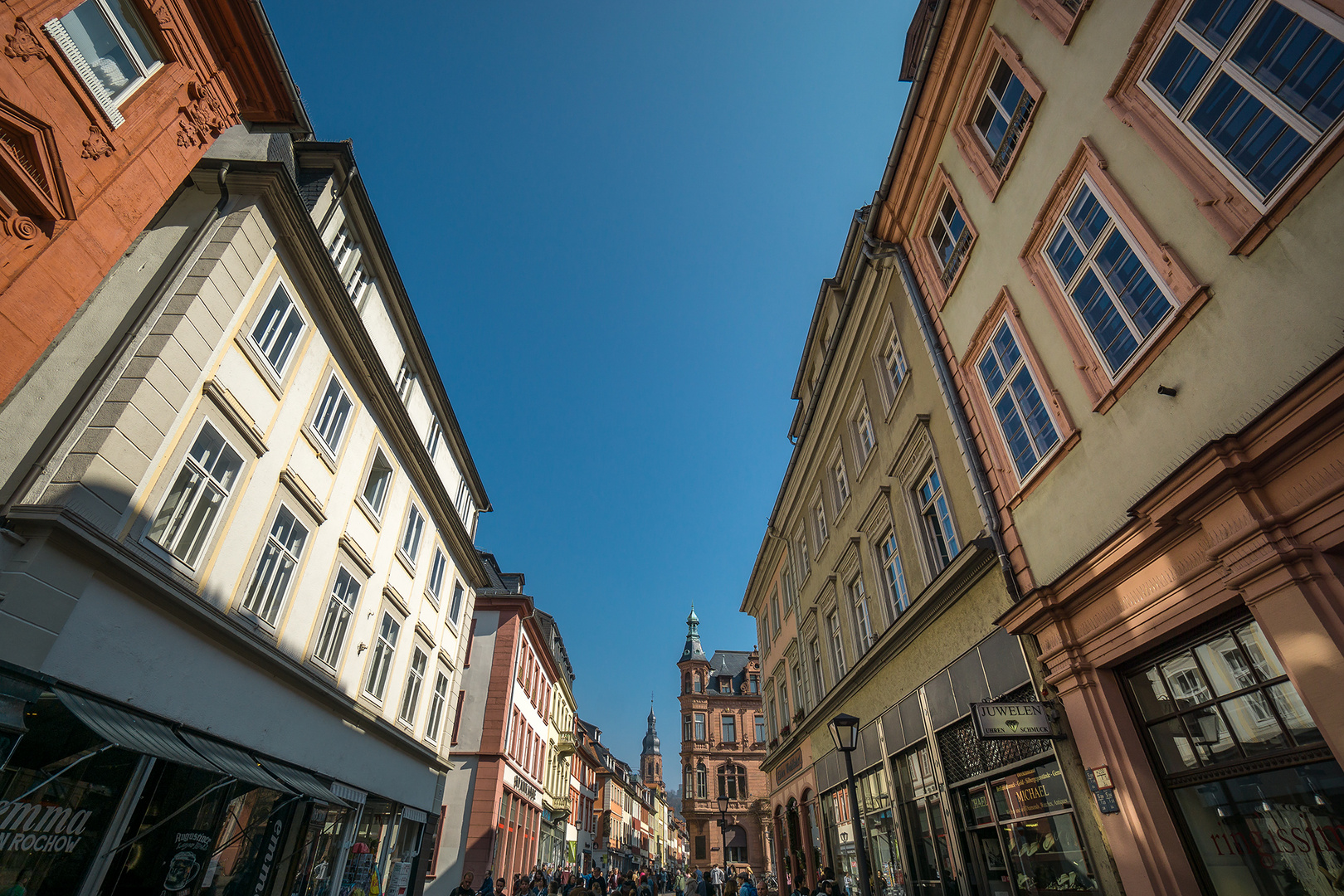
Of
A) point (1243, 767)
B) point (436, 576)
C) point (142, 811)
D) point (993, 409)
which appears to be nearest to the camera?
point (1243, 767)

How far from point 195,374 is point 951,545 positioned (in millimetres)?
12454

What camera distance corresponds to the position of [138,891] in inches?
323

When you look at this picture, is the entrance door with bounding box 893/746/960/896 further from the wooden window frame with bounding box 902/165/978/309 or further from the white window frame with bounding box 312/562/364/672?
the white window frame with bounding box 312/562/364/672

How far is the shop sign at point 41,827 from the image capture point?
252 inches

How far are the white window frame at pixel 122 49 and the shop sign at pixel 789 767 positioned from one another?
22.9 m

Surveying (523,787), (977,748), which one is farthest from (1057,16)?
(523,787)

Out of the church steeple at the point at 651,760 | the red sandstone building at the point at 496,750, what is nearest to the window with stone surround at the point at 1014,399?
the red sandstone building at the point at 496,750

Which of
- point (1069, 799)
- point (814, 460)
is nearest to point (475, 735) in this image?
point (814, 460)

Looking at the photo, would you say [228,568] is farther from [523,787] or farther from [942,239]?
[523,787]

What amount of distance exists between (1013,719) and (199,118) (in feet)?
46.8

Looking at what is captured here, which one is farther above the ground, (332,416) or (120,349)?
(332,416)

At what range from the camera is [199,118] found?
9.71 meters

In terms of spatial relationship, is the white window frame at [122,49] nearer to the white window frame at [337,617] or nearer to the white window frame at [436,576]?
the white window frame at [337,617]

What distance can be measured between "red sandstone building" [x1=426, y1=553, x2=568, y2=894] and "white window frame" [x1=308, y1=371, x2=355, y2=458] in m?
12.8
